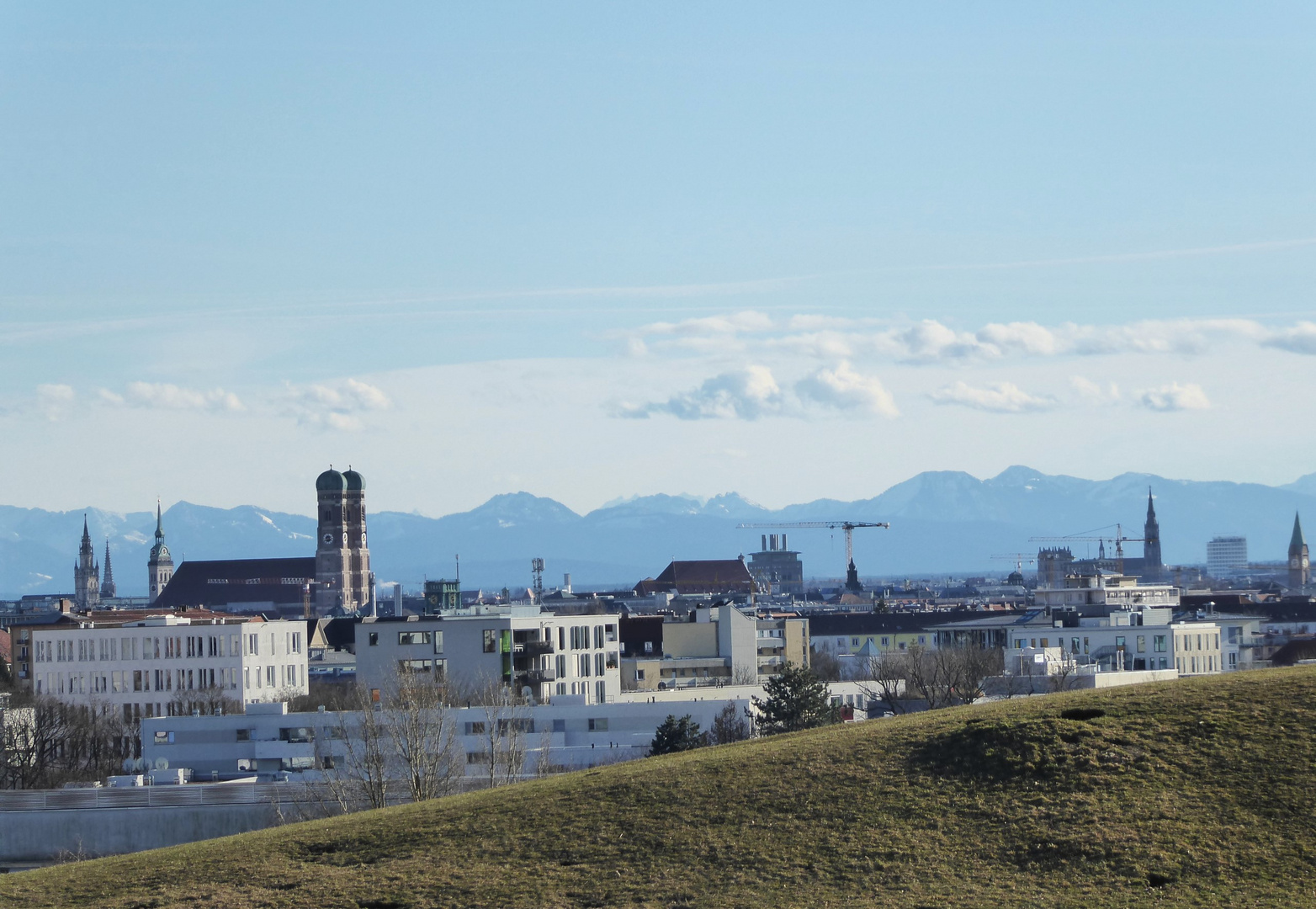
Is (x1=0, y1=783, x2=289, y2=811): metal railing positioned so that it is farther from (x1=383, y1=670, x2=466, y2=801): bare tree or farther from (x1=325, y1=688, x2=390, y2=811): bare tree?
(x1=383, y1=670, x2=466, y2=801): bare tree

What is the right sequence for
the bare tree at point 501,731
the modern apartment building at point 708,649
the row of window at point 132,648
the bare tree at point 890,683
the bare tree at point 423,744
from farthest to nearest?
the modern apartment building at point 708,649 < the row of window at point 132,648 < the bare tree at point 890,683 < the bare tree at point 501,731 < the bare tree at point 423,744

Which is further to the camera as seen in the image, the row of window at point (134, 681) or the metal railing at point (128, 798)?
the row of window at point (134, 681)

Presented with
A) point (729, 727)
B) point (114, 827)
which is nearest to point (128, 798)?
point (114, 827)

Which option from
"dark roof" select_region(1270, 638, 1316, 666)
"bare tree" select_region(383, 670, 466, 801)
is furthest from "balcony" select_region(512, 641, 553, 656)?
"dark roof" select_region(1270, 638, 1316, 666)

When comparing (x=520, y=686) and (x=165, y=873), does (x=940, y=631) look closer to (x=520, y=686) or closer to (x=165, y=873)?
(x=520, y=686)

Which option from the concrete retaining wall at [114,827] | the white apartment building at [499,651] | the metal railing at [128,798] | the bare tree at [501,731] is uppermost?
the white apartment building at [499,651]

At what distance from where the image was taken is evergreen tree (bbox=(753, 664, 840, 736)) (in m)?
84.6

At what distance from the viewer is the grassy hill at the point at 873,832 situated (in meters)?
33.2

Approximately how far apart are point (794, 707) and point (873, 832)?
4998 cm

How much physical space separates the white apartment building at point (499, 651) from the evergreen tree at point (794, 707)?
15.9 meters

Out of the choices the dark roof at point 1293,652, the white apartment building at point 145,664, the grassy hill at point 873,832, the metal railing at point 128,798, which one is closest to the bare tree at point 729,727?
the metal railing at point 128,798

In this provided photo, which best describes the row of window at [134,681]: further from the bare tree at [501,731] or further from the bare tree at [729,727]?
the bare tree at [729,727]

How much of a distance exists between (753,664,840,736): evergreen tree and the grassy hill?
137ft

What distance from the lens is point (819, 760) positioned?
4062 cm
